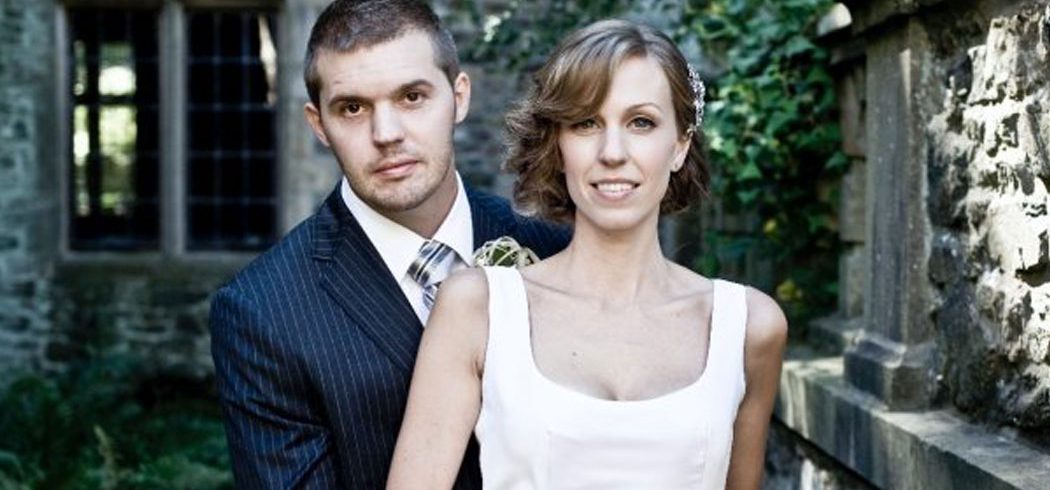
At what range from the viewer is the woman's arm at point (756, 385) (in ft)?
9.21

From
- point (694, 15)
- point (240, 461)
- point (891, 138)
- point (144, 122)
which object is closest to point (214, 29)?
point (144, 122)

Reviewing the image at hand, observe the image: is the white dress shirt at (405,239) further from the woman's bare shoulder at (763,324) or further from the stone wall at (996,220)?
the stone wall at (996,220)

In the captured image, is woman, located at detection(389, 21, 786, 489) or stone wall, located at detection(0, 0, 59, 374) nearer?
woman, located at detection(389, 21, 786, 489)

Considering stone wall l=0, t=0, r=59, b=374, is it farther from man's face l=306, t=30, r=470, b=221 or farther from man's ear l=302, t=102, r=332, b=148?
man's face l=306, t=30, r=470, b=221

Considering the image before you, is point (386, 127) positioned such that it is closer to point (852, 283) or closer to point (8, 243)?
point (852, 283)

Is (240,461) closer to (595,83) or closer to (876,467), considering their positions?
(595,83)

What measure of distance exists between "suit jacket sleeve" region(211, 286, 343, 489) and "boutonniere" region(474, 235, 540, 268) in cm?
38

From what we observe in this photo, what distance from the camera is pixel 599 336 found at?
271 cm

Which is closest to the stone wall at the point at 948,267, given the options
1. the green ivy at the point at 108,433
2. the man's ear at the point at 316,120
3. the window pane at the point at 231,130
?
the man's ear at the point at 316,120

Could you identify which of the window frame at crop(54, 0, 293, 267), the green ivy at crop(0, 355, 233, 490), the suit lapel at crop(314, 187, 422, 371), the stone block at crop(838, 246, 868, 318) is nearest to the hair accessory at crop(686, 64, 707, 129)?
the suit lapel at crop(314, 187, 422, 371)

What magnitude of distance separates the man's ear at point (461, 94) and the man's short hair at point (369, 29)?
0.09 feet

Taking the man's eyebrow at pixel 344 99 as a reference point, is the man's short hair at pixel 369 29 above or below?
above

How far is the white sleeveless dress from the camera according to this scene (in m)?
2.58

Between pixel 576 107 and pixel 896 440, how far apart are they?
1369 millimetres
